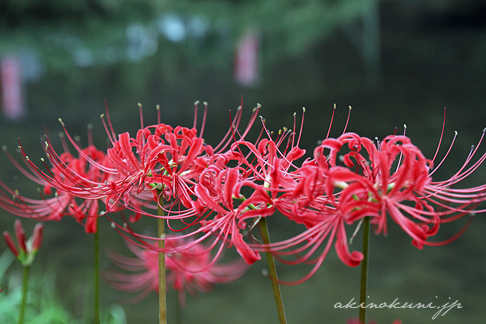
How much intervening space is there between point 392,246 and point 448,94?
1.07 meters

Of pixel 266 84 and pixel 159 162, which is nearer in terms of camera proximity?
pixel 159 162

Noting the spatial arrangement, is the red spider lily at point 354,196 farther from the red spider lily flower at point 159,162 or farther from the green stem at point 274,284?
the red spider lily flower at point 159,162

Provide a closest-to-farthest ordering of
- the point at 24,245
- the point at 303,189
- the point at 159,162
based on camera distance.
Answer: the point at 303,189, the point at 159,162, the point at 24,245

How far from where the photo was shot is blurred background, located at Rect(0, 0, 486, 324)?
209 cm

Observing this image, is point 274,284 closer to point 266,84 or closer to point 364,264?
point 364,264

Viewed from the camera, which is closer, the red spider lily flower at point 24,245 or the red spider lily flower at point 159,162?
the red spider lily flower at point 159,162

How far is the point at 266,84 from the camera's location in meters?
2.70

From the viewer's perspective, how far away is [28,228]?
8.75 ft

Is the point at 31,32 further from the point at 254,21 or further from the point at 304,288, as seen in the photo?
the point at 304,288

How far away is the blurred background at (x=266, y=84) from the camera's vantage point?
6.84 feet

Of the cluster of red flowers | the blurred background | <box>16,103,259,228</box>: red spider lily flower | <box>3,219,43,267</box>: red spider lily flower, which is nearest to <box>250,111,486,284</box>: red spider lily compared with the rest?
the cluster of red flowers

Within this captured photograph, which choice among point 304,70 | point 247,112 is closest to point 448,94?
point 304,70

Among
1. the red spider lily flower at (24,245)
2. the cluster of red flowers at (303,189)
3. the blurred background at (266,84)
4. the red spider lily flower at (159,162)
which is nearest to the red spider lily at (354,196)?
the cluster of red flowers at (303,189)

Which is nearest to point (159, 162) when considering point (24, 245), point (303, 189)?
point (303, 189)
